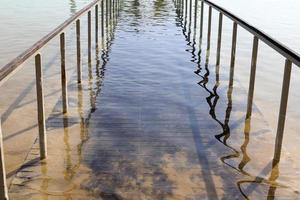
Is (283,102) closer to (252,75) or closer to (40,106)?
(252,75)

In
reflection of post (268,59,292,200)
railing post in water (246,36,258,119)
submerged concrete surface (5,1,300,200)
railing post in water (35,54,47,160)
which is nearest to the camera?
submerged concrete surface (5,1,300,200)

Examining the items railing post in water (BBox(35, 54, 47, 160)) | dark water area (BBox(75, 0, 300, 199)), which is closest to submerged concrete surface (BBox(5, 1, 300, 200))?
dark water area (BBox(75, 0, 300, 199))

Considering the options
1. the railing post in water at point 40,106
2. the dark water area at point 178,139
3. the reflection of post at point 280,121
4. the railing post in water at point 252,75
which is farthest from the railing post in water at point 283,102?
the railing post in water at point 40,106

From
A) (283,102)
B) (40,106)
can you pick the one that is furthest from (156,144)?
(283,102)

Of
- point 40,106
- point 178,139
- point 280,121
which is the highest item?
point 40,106

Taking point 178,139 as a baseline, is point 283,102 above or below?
above

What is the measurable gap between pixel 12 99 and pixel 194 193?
448 cm

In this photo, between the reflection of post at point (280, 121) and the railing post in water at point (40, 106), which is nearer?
the reflection of post at point (280, 121)

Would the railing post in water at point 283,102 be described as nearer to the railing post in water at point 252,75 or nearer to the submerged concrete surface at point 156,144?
the submerged concrete surface at point 156,144

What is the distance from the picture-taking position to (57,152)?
16.9 ft

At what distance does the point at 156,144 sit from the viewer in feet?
17.8

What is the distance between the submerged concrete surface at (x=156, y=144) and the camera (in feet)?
14.3

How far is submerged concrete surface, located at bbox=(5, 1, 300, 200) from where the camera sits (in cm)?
436

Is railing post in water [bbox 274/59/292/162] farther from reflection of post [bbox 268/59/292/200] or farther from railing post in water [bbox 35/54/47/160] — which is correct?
railing post in water [bbox 35/54/47/160]
